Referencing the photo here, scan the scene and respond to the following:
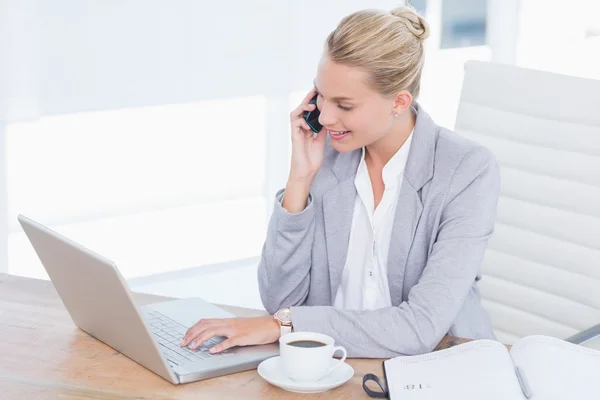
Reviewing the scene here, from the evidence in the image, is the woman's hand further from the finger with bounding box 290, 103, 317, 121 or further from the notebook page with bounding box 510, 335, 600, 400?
the notebook page with bounding box 510, 335, 600, 400

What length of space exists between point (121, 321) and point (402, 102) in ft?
2.33

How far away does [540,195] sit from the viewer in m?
2.05

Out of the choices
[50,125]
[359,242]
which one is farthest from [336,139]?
[50,125]

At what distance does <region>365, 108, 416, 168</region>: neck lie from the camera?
1.86 metres

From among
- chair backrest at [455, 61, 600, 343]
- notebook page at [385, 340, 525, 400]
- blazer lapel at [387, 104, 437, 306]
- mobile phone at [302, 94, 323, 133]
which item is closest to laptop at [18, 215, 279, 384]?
notebook page at [385, 340, 525, 400]

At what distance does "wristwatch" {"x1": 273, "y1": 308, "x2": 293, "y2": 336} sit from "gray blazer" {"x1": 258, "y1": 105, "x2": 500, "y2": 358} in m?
0.01

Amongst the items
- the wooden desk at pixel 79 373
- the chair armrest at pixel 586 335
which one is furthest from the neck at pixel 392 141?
the chair armrest at pixel 586 335

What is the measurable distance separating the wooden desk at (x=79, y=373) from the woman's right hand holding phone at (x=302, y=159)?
0.25 meters

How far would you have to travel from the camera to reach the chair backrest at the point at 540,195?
1974 mm

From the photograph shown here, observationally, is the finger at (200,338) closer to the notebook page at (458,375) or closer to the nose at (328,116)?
the notebook page at (458,375)

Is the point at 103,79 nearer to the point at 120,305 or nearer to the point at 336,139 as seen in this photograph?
the point at 336,139

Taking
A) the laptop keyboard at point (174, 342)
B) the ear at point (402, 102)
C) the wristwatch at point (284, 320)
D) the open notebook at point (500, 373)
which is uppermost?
the ear at point (402, 102)

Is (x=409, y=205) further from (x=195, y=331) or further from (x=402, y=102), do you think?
(x=195, y=331)

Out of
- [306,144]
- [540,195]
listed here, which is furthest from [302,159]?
[540,195]
